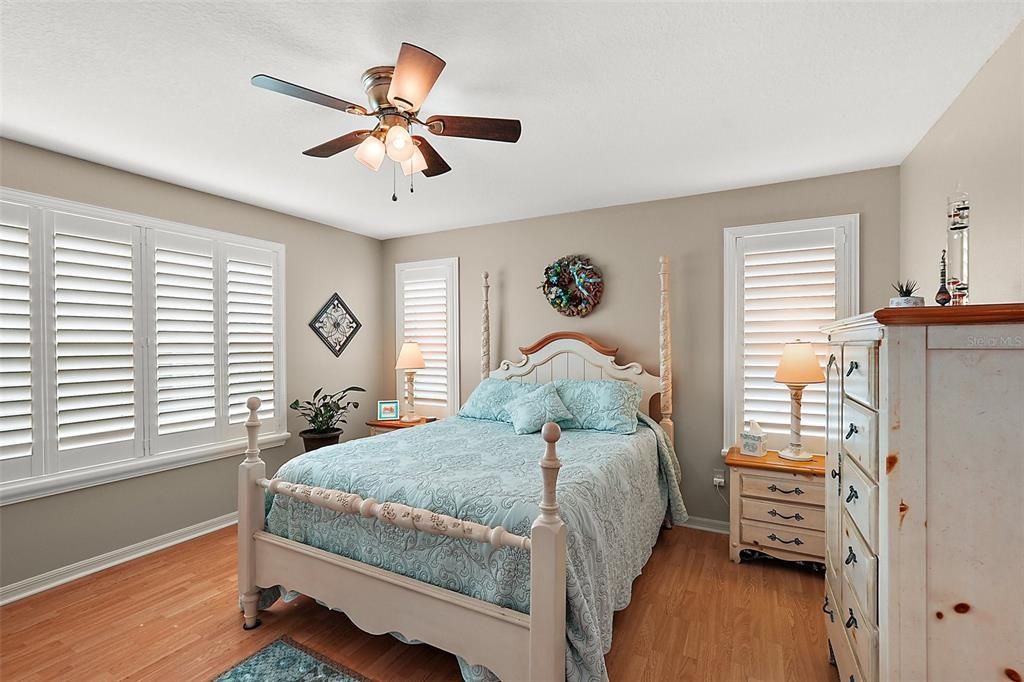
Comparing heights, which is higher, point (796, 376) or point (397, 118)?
point (397, 118)

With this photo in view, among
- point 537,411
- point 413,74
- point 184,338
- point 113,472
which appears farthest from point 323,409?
point 413,74

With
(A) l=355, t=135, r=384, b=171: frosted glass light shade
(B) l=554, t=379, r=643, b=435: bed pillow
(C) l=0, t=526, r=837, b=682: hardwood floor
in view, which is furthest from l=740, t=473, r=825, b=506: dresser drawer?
(A) l=355, t=135, r=384, b=171: frosted glass light shade

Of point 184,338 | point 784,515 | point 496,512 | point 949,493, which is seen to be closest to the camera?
point 949,493

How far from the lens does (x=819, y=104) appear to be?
221 cm

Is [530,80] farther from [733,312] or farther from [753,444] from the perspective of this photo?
[753,444]

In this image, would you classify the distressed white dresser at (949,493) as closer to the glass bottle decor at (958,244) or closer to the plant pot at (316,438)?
the glass bottle decor at (958,244)

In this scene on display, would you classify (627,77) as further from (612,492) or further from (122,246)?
(122,246)

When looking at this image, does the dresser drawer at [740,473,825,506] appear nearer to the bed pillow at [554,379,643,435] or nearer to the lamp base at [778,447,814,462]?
the lamp base at [778,447,814,462]

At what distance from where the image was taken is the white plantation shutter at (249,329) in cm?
366

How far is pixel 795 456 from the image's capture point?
2.96 m

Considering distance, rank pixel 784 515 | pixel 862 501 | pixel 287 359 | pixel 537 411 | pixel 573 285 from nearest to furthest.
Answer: pixel 862 501, pixel 784 515, pixel 537 411, pixel 573 285, pixel 287 359

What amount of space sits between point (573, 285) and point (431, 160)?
2.00m

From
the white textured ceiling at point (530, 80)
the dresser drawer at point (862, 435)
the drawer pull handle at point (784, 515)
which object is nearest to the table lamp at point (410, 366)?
the white textured ceiling at point (530, 80)

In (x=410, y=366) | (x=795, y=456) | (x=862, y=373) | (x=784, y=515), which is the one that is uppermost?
(x=862, y=373)
